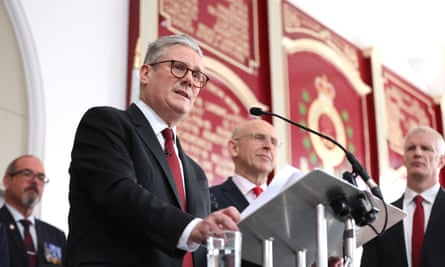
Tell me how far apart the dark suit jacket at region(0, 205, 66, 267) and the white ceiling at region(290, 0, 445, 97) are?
478 centimetres

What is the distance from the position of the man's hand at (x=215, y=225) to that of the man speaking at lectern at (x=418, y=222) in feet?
7.09

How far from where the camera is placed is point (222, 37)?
7594mm

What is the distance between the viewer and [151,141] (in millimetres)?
2775

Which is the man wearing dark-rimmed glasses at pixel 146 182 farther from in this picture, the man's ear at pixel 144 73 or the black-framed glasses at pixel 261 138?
the black-framed glasses at pixel 261 138

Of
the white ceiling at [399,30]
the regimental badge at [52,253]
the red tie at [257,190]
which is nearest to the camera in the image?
the red tie at [257,190]

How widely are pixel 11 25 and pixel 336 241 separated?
3.67 meters

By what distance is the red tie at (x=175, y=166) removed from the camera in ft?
9.04

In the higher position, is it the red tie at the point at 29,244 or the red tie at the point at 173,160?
the red tie at the point at 29,244

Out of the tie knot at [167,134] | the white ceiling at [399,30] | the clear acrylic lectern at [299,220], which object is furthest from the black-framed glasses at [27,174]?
the white ceiling at [399,30]

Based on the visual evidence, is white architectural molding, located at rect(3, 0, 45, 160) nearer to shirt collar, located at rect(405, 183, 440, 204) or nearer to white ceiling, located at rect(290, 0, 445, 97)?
shirt collar, located at rect(405, 183, 440, 204)

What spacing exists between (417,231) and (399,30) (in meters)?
6.23

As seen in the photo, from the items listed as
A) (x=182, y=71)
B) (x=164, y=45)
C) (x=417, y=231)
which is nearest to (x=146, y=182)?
(x=182, y=71)

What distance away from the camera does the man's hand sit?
92.0 inches

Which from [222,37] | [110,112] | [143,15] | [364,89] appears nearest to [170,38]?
[110,112]
